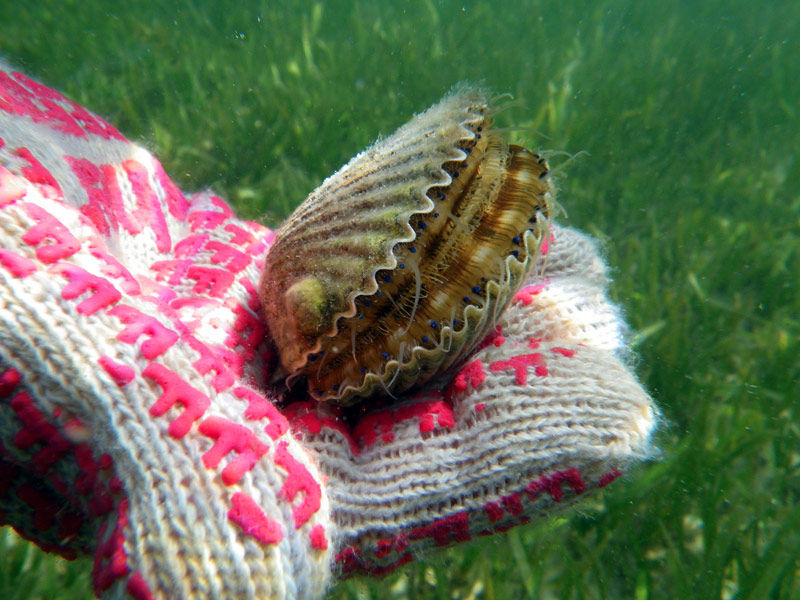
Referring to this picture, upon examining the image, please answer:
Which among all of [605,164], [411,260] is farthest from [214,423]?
[605,164]

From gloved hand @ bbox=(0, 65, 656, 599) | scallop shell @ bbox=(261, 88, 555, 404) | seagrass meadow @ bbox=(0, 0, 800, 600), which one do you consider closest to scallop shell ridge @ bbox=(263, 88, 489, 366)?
scallop shell @ bbox=(261, 88, 555, 404)

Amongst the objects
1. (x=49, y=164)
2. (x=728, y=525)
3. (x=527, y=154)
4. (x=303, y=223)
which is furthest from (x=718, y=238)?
(x=49, y=164)

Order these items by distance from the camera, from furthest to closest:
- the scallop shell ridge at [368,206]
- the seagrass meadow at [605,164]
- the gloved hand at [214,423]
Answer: the seagrass meadow at [605,164] < the scallop shell ridge at [368,206] < the gloved hand at [214,423]

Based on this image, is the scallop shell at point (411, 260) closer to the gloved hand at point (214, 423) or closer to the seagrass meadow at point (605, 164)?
the gloved hand at point (214, 423)

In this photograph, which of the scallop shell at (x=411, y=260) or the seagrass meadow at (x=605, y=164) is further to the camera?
the seagrass meadow at (x=605, y=164)

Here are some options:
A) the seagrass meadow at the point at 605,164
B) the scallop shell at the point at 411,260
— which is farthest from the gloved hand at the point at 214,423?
the seagrass meadow at the point at 605,164

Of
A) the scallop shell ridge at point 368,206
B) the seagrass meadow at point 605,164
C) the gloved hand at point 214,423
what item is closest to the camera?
the gloved hand at point 214,423
